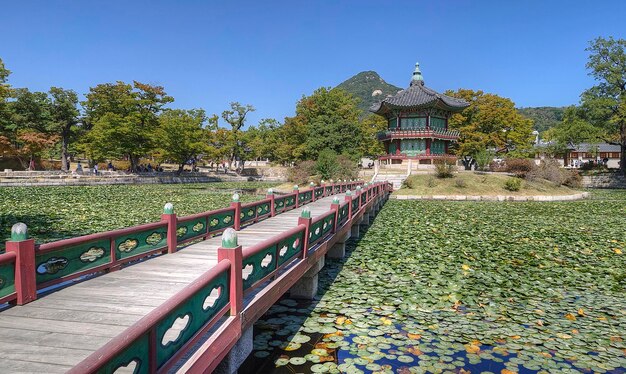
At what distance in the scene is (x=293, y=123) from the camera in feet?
173

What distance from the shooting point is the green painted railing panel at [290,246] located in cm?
525

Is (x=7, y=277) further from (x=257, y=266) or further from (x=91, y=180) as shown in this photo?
(x=91, y=180)

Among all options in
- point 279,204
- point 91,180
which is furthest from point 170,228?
point 91,180

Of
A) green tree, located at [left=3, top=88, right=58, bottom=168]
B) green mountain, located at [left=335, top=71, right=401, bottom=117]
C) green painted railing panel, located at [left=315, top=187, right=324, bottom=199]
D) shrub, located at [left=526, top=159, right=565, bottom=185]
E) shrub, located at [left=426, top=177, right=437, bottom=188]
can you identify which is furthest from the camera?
green mountain, located at [left=335, top=71, right=401, bottom=117]

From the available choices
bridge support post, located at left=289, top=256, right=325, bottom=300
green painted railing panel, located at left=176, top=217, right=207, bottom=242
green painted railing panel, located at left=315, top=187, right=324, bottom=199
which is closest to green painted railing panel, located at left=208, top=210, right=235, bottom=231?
green painted railing panel, located at left=176, top=217, right=207, bottom=242

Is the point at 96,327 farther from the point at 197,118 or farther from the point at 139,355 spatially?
the point at 197,118

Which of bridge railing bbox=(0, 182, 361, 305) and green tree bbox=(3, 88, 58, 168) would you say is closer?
bridge railing bbox=(0, 182, 361, 305)

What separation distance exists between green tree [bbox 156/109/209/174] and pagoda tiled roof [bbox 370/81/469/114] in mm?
22515

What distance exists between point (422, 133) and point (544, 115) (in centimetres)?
12691

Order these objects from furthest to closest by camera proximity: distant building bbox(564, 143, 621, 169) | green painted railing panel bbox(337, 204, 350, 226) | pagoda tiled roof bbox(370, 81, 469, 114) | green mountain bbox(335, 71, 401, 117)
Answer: green mountain bbox(335, 71, 401, 117) → distant building bbox(564, 143, 621, 169) → pagoda tiled roof bbox(370, 81, 469, 114) → green painted railing panel bbox(337, 204, 350, 226)

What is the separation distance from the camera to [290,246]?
566 cm

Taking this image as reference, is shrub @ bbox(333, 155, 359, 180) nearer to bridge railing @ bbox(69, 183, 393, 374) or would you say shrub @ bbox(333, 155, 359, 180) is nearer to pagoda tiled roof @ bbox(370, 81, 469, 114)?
pagoda tiled roof @ bbox(370, 81, 469, 114)

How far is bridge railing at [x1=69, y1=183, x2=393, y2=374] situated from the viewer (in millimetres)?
2174

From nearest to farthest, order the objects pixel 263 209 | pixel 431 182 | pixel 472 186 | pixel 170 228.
Answer: pixel 170 228 < pixel 263 209 < pixel 472 186 < pixel 431 182
